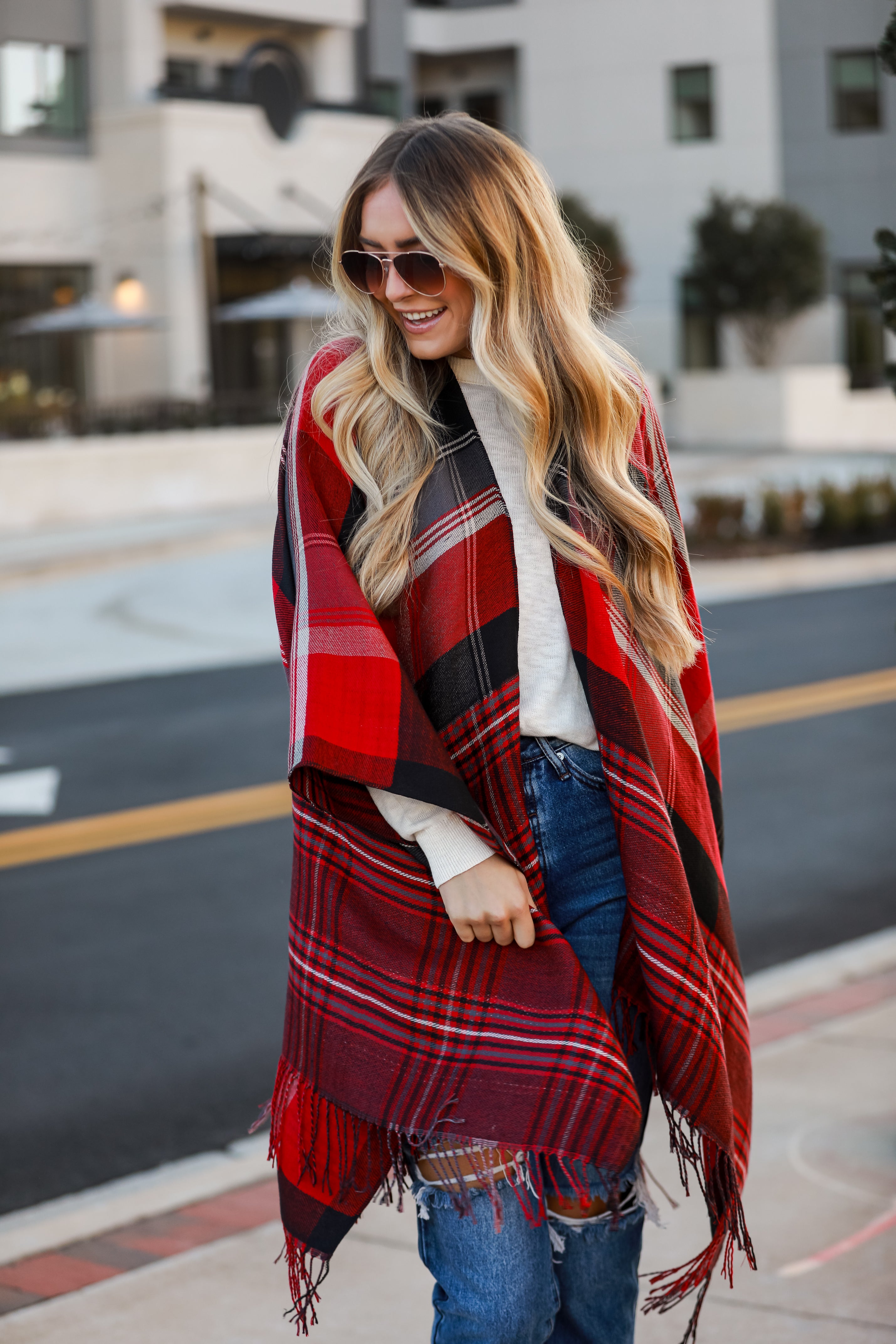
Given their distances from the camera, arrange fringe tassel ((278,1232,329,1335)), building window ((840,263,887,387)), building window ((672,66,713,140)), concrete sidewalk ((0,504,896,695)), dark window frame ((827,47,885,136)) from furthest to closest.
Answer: dark window frame ((827,47,885,136)) → building window ((672,66,713,140)) → building window ((840,263,887,387)) → concrete sidewalk ((0,504,896,695)) → fringe tassel ((278,1232,329,1335))

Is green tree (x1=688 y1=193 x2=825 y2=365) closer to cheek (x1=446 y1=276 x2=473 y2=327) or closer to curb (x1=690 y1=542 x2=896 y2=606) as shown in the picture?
curb (x1=690 y1=542 x2=896 y2=606)

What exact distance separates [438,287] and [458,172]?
0.15 metres

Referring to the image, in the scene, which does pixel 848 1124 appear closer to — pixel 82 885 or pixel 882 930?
pixel 882 930

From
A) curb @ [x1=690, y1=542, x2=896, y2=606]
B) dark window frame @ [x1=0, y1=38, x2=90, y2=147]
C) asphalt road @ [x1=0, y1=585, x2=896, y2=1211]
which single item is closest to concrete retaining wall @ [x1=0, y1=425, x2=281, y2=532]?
curb @ [x1=690, y1=542, x2=896, y2=606]

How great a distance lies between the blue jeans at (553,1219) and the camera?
222 centimetres

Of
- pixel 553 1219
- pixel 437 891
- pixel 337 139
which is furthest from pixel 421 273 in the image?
pixel 337 139

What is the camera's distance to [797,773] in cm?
857

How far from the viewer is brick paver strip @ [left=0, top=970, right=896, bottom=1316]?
3.45 meters

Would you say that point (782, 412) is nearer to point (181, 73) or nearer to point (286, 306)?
point (286, 306)

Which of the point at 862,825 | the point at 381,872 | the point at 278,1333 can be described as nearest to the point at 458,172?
the point at 381,872

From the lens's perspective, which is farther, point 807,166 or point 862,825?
point 807,166

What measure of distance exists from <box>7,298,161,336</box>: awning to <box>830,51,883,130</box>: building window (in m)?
17.5

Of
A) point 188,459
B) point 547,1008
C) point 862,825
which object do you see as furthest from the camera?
point 188,459

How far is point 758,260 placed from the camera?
113 feet
